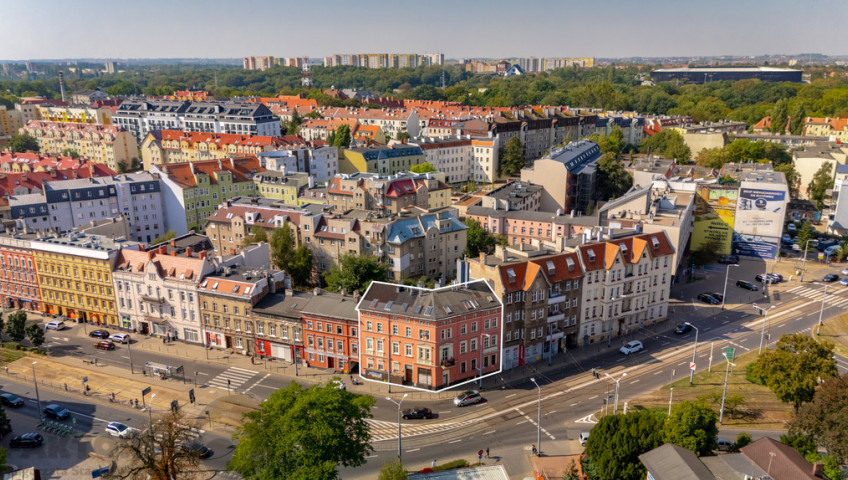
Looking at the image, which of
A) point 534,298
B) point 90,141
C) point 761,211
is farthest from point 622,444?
point 90,141

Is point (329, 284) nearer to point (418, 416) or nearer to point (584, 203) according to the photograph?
point (418, 416)

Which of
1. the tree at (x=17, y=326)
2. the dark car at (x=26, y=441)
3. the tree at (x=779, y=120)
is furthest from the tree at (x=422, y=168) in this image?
the tree at (x=779, y=120)

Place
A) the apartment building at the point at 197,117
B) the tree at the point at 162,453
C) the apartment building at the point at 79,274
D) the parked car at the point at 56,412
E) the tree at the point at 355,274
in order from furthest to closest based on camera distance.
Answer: the apartment building at the point at 197,117 < the apartment building at the point at 79,274 < the tree at the point at 355,274 < the parked car at the point at 56,412 < the tree at the point at 162,453

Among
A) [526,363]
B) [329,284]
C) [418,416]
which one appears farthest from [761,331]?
[329,284]

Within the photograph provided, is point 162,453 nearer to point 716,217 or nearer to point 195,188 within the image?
point 195,188

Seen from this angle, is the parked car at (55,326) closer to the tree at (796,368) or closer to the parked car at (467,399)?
the parked car at (467,399)

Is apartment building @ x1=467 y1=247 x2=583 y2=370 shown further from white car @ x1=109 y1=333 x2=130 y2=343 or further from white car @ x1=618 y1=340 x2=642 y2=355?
white car @ x1=109 y1=333 x2=130 y2=343

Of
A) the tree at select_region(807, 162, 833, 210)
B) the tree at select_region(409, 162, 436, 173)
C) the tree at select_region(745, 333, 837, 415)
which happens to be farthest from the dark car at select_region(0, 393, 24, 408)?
the tree at select_region(807, 162, 833, 210)
